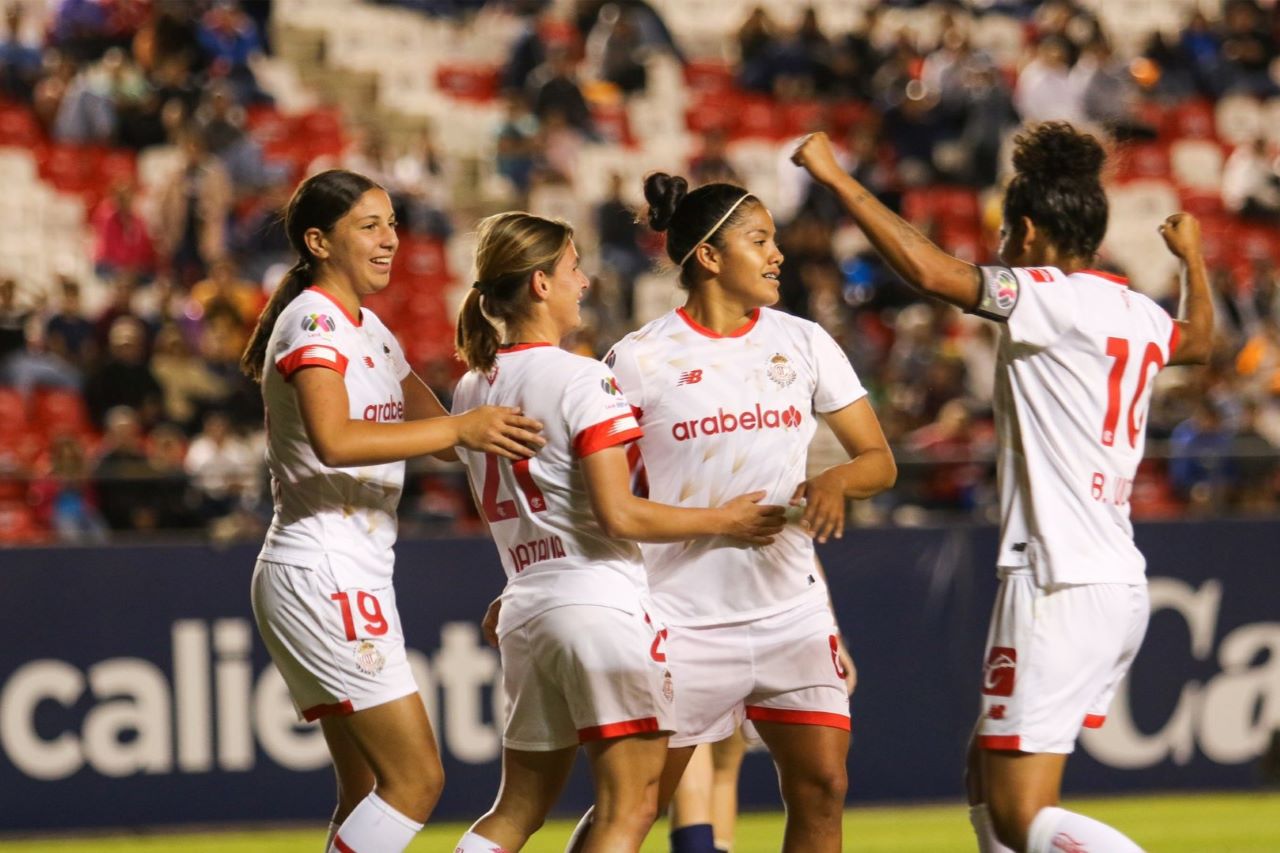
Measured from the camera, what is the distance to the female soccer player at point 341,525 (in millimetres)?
5371

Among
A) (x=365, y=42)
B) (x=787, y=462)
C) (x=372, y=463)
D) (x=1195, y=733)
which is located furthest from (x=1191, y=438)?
(x=365, y=42)

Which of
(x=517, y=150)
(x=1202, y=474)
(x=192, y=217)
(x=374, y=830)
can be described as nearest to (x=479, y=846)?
(x=374, y=830)

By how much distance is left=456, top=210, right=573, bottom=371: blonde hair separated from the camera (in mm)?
5199

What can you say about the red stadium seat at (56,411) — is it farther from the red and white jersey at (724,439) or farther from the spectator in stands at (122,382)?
the red and white jersey at (724,439)

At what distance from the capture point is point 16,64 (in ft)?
51.3

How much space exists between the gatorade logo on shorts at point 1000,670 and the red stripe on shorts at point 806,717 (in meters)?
0.47

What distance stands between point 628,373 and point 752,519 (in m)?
0.63

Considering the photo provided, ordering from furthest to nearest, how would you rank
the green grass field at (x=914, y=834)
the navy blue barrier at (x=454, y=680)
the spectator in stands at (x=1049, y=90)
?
the spectator in stands at (x=1049, y=90) → the navy blue barrier at (x=454, y=680) → the green grass field at (x=914, y=834)

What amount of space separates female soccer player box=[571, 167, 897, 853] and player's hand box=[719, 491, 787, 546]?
0.19 meters

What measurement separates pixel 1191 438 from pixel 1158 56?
8.32 meters

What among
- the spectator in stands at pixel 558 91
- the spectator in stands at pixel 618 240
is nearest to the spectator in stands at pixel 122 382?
the spectator in stands at pixel 618 240

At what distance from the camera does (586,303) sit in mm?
13781

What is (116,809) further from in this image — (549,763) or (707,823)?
(549,763)

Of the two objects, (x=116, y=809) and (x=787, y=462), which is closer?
(x=787, y=462)
